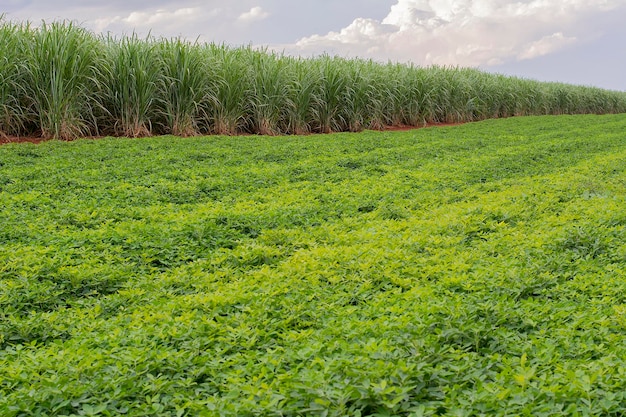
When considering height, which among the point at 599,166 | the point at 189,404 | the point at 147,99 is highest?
the point at 147,99

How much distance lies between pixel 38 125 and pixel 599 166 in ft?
28.4

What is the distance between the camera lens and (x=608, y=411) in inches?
77.1

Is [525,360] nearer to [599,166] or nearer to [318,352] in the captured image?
[318,352]

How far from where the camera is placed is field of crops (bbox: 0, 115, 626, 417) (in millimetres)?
2154

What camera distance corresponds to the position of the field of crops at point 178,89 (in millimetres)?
8914

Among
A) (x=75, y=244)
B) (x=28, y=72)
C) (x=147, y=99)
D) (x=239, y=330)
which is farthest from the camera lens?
(x=147, y=99)

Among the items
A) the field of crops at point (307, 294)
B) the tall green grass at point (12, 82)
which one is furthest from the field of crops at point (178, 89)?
the field of crops at point (307, 294)

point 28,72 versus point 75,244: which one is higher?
point 28,72

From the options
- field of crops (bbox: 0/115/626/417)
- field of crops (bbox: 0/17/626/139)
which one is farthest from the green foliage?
field of crops (bbox: 0/115/626/417)

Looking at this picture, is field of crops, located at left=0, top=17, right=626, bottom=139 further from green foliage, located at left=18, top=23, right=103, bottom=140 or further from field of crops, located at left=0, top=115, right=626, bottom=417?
field of crops, located at left=0, top=115, right=626, bottom=417

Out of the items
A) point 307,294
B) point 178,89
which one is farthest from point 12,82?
point 307,294

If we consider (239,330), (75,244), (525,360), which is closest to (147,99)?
(75,244)

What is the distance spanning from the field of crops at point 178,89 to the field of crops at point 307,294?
2.53 m

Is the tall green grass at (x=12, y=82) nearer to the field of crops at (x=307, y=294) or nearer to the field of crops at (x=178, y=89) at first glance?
the field of crops at (x=178, y=89)
